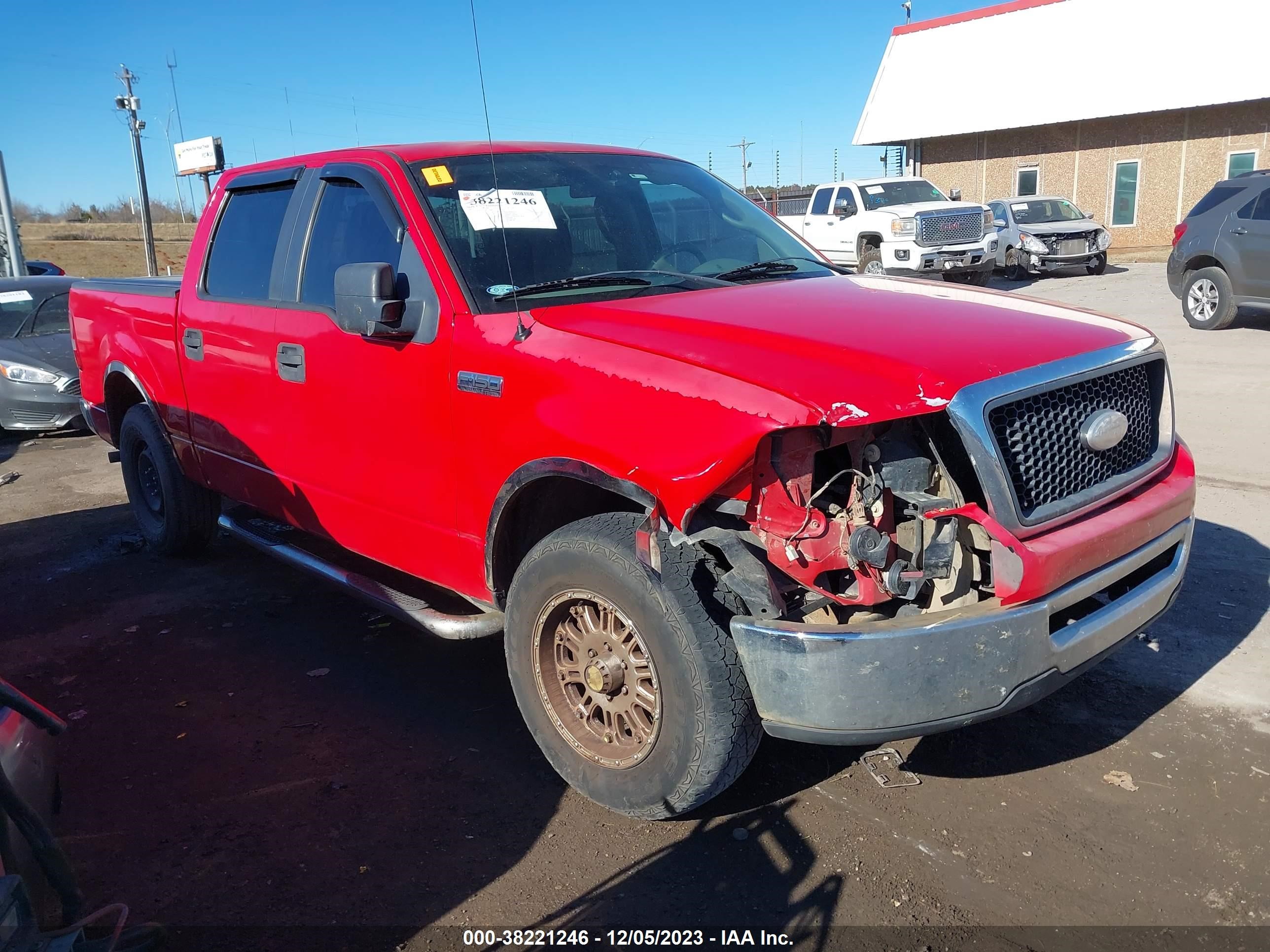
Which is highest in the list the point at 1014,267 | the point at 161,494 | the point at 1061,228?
Answer: the point at 1061,228

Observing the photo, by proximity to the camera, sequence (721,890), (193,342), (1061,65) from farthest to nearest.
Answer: (1061,65) → (193,342) → (721,890)

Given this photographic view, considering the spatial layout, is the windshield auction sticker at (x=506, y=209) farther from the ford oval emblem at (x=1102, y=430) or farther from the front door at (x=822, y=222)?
the front door at (x=822, y=222)

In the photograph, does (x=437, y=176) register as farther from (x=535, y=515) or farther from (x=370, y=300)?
(x=535, y=515)

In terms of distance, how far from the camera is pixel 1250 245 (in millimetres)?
11984

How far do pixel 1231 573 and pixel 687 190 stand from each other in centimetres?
320

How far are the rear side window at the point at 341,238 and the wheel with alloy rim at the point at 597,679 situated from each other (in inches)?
60.4

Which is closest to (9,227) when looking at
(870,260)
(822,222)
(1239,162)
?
(822,222)

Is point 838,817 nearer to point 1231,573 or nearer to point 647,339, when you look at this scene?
point 647,339

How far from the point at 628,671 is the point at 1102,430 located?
61.6 inches

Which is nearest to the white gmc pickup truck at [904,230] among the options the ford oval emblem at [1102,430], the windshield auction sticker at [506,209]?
the windshield auction sticker at [506,209]

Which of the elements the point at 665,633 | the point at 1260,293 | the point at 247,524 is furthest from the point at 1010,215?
the point at 665,633

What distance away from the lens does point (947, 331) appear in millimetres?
3016

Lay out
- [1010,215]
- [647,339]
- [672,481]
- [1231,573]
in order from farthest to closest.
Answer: [1010,215] → [1231,573] → [647,339] → [672,481]

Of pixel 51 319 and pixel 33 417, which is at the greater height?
pixel 51 319
